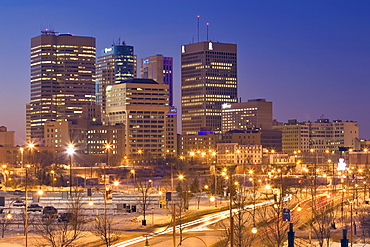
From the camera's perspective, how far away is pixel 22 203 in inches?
3639

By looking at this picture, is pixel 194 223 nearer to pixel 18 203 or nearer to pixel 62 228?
pixel 62 228

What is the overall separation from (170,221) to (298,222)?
12.7 m

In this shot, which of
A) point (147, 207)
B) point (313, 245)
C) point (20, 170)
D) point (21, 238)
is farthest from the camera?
point (20, 170)

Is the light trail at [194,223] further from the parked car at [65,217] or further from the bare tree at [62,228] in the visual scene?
the parked car at [65,217]

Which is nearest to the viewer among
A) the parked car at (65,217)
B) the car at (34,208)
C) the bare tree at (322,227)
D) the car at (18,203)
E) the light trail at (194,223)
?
the bare tree at (322,227)

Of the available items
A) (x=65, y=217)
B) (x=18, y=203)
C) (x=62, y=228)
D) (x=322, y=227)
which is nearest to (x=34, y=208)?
(x=18, y=203)

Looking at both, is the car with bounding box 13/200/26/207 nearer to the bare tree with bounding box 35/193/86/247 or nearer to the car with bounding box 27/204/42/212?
the car with bounding box 27/204/42/212

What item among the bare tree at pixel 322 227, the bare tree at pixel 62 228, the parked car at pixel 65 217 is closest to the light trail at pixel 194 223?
the bare tree at pixel 62 228

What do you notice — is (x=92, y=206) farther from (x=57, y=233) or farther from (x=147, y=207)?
(x=57, y=233)

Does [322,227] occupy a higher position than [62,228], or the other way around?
[322,227]

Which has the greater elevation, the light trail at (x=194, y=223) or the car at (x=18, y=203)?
the car at (x=18, y=203)

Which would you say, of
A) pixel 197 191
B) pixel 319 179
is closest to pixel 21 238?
pixel 197 191

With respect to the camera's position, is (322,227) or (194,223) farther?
(194,223)

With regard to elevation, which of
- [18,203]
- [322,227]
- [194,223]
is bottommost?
[194,223]
